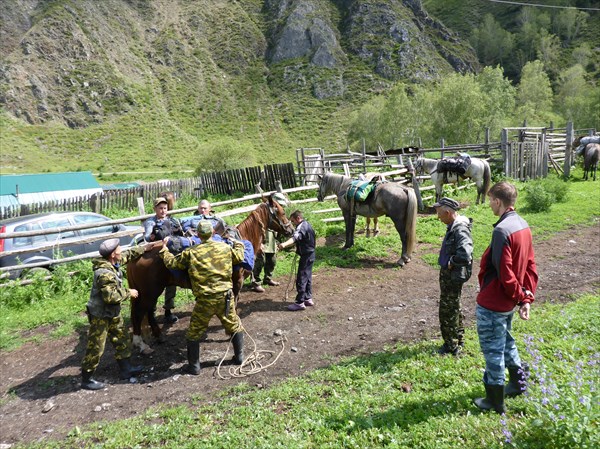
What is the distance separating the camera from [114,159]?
154 ft

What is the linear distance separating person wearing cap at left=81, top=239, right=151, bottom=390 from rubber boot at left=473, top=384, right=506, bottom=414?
4.08 m

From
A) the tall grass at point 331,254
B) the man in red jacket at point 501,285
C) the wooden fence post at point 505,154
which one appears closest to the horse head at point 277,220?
the tall grass at point 331,254

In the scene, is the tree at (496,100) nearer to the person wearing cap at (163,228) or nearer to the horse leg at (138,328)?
the person wearing cap at (163,228)

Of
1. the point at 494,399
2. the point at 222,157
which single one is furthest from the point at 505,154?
the point at 222,157

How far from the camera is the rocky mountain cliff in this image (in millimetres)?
55031

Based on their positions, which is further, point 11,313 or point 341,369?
point 11,313

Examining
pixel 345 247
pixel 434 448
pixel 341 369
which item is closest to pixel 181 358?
pixel 341 369

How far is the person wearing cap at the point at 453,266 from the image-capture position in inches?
175

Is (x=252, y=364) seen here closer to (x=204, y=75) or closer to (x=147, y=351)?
(x=147, y=351)

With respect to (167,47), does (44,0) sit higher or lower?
higher

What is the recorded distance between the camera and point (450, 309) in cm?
467

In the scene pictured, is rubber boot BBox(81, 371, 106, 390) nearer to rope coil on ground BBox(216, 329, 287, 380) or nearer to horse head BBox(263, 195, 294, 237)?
rope coil on ground BBox(216, 329, 287, 380)

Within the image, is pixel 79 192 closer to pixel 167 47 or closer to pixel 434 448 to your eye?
pixel 434 448

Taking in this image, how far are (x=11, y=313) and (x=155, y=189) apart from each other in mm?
12292
